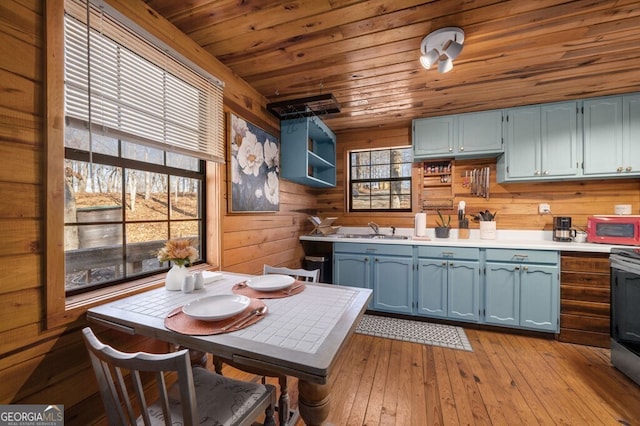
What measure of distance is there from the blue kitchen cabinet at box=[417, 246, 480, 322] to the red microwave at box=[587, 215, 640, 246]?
110 centimetres

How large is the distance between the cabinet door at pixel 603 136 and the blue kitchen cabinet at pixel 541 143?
9 cm

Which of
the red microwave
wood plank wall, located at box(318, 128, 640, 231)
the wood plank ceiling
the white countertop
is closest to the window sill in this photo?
the wood plank ceiling

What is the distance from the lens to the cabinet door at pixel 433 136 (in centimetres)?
292

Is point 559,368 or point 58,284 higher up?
point 58,284

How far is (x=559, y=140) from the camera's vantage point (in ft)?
8.41

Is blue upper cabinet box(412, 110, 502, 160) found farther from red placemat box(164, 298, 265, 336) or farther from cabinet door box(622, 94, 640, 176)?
red placemat box(164, 298, 265, 336)

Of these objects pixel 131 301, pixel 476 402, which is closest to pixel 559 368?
pixel 476 402

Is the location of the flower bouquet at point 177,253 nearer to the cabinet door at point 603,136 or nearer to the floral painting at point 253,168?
the floral painting at point 253,168

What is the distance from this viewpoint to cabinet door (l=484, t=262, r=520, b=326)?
2.46m

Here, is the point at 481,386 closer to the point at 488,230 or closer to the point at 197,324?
the point at 488,230

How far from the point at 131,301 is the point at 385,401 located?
161 cm

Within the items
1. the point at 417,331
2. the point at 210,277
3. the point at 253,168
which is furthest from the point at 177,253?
the point at 417,331

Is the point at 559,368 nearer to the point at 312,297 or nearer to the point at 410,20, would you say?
the point at 312,297

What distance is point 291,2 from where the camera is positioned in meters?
1.39
